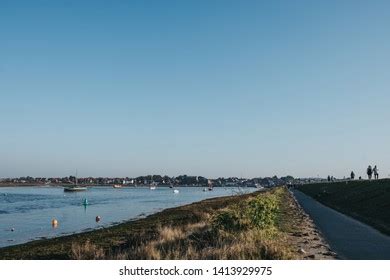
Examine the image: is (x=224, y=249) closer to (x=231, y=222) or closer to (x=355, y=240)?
(x=231, y=222)

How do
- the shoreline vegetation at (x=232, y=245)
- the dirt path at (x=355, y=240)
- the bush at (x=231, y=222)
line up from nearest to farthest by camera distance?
the shoreline vegetation at (x=232, y=245) → the dirt path at (x=355, y=240) → the bush at (x=231, y=222)

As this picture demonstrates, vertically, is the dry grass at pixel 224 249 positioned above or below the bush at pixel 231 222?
below

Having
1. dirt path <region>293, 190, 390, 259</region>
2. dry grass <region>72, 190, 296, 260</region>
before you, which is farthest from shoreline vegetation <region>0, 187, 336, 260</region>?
dirt path <region>293, 190, 390, 259</region>

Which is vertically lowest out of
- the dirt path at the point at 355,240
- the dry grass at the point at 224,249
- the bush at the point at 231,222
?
the dirt path at the point at 355,240

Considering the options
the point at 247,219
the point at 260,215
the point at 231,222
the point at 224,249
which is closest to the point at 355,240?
the point at 260,215

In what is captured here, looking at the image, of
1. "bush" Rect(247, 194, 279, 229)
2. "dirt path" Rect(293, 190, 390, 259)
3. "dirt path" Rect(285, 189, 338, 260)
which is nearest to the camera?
"dirt path" Rect(285, 189, 338, 260)

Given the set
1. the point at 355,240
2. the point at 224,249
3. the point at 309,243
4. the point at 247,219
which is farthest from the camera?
the point at 355,240

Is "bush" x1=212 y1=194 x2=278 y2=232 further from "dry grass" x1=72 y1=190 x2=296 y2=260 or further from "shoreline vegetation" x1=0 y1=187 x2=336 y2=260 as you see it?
"dry grass" x1=72 y1=190 x2=296 y2=260

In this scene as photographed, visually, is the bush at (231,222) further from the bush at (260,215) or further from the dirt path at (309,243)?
the dirt path at (309,243)

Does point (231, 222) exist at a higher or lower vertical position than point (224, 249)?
higher

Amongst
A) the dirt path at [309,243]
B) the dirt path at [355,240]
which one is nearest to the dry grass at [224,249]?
the dirt path at [309,243]
